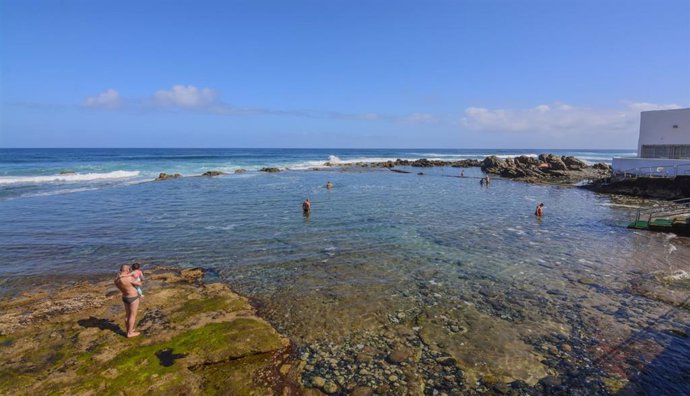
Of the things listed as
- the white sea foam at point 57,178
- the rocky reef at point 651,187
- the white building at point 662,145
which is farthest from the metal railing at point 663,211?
the white sea foam at point 57,178

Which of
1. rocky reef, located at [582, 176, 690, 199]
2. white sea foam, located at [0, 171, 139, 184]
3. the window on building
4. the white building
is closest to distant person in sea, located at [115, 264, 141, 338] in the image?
rocky reef, located at [582, 176, 690, 199]

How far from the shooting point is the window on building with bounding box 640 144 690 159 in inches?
1374

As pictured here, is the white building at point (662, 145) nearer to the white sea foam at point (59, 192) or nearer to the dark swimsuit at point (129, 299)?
the dark swimsuit at point (129, 299)

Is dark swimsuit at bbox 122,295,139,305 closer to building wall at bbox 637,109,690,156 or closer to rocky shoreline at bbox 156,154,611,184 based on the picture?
building wall at bbox 637,109,690,156

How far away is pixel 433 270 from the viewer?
14.6 meters

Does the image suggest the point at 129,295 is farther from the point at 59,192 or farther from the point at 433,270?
the point at 59,192

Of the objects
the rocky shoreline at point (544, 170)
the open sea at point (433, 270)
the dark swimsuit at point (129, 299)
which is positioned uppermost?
the rocky shoreline at point (544, 170)

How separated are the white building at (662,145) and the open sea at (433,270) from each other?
683 centimetres

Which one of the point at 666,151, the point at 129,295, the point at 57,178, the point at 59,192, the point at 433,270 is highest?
the point at 666,151

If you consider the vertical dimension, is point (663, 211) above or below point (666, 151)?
below

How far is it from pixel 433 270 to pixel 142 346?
1021cm

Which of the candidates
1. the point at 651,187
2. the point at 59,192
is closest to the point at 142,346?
the point at 59,192

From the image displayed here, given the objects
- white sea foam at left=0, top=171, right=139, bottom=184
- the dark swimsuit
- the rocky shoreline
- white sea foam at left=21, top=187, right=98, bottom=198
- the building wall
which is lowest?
white sea foam at left=21, top=187, right=98, bottom=198

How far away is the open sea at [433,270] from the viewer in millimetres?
8828
